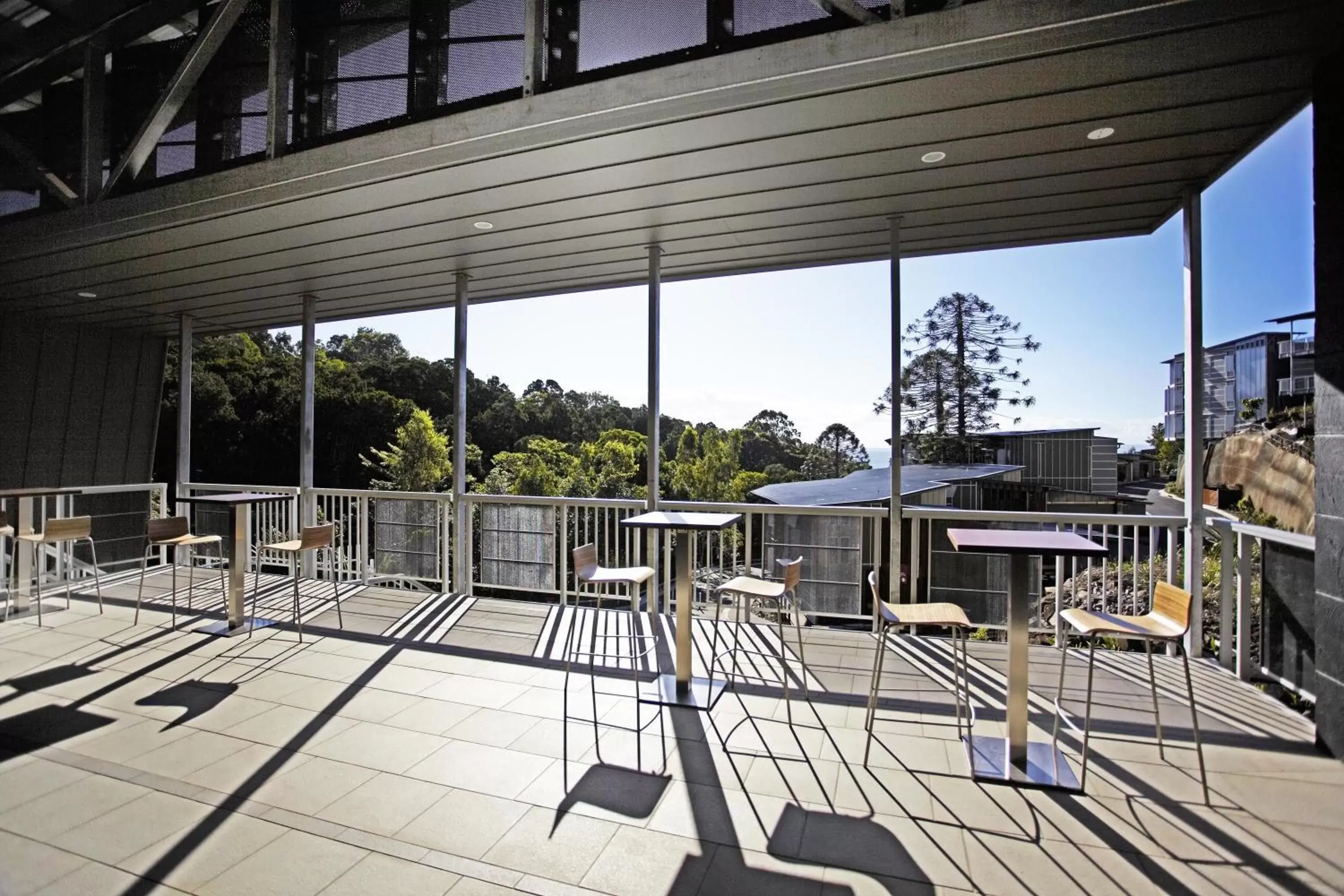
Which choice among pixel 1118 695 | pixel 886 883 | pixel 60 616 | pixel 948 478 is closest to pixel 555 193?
pixel 886 883

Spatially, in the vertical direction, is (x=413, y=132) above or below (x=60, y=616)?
above

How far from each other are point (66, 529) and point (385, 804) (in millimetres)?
4544

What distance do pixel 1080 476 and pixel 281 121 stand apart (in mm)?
10019

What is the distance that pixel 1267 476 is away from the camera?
463 cm

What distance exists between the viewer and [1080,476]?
9406 millimetres

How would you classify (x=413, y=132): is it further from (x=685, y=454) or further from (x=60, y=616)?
(x=685, y=454)

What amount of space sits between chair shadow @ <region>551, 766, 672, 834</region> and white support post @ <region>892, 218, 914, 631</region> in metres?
2.51

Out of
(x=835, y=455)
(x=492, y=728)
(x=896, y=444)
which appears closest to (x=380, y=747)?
(x=492, y=728)

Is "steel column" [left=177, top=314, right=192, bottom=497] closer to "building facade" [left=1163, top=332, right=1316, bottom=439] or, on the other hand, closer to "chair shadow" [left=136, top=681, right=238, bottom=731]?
"chair shadow" [left=136, top=681, right=238, bottom=731]

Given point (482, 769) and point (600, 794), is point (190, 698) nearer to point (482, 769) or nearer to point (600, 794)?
point (482, 769)

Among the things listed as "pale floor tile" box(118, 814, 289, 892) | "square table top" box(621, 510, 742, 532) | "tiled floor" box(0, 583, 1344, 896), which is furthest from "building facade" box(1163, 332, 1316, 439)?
"pale floor tile" box(118, 814, 289, 892)

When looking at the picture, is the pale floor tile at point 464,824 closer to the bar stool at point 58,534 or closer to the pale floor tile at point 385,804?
the pale floor tile at point 385,804

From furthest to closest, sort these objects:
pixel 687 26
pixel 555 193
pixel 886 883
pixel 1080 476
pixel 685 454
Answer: pixel 685 454 → pixel 1080 476 → pixel 555 193 → pixel 687 26 → pixel 886 883

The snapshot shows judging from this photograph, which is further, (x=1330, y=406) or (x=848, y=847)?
(x=1330, y=406)
